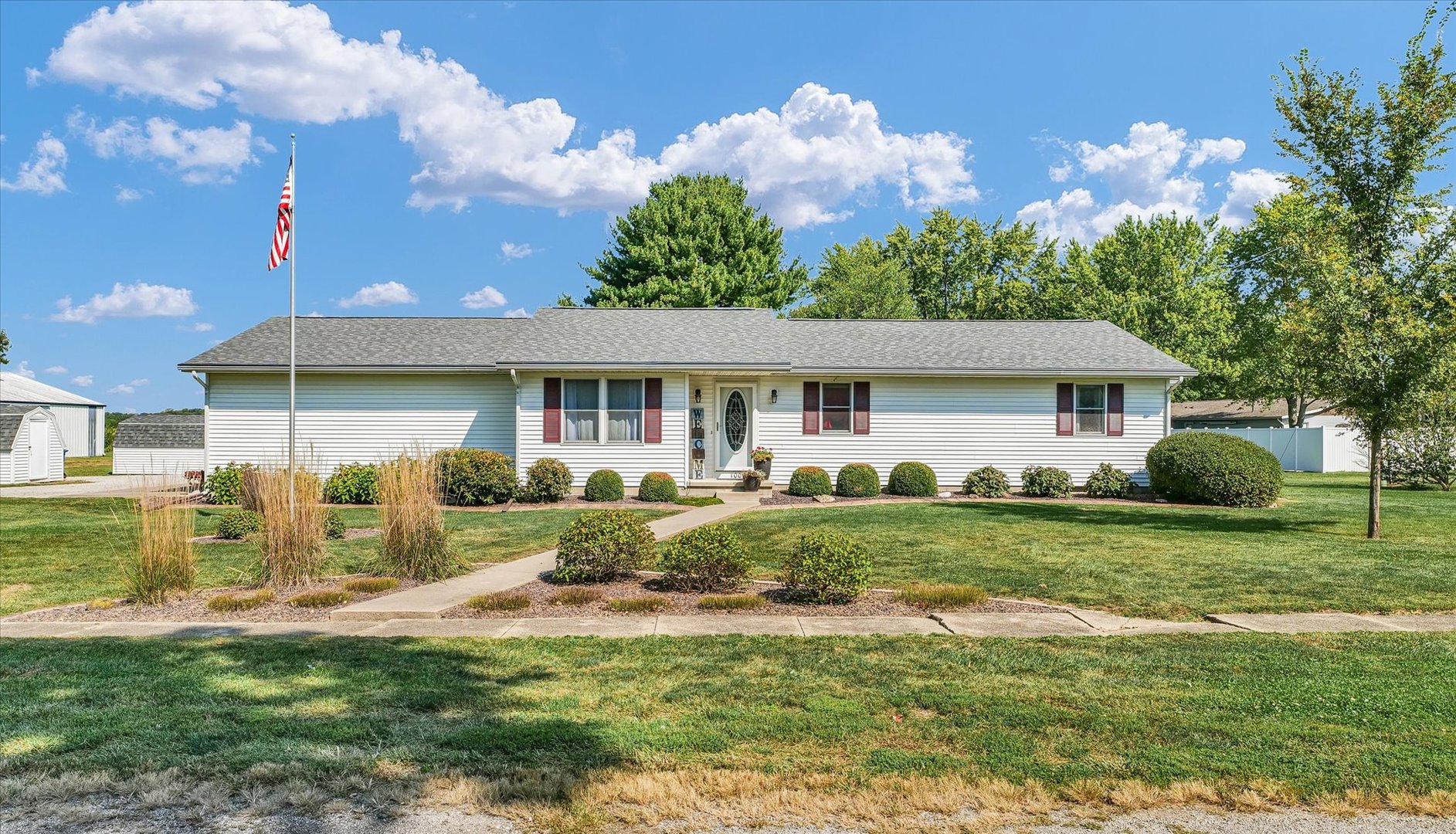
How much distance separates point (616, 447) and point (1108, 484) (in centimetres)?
1086

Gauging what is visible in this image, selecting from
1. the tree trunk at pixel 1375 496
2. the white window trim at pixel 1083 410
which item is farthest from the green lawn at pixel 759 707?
the white window trim at pixel 1083 410

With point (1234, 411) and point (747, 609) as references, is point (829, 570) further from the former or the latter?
point (1234, 411)

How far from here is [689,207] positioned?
111ft

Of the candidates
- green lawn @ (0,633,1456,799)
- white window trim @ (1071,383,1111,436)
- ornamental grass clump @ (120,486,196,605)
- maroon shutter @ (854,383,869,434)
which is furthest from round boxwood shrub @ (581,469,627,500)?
green lawn @ (0,633,1456,799)

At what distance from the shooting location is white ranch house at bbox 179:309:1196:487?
18.9 meters

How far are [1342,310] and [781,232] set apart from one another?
25.9 metres

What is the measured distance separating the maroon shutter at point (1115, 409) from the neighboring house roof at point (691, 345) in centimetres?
62

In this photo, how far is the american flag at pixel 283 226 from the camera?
45.9ft

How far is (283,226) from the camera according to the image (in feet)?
46.4

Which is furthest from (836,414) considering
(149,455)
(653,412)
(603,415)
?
(149,455)

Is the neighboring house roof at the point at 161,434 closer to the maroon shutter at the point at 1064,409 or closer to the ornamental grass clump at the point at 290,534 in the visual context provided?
the ornamental grass clump at the point at 290,534

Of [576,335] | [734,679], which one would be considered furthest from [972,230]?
[734,679]

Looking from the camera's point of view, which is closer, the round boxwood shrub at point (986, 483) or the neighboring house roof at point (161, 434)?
the round boxwood shrub at point (986, 483)

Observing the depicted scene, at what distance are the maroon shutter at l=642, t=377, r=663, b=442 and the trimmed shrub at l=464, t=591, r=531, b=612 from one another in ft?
36.9
